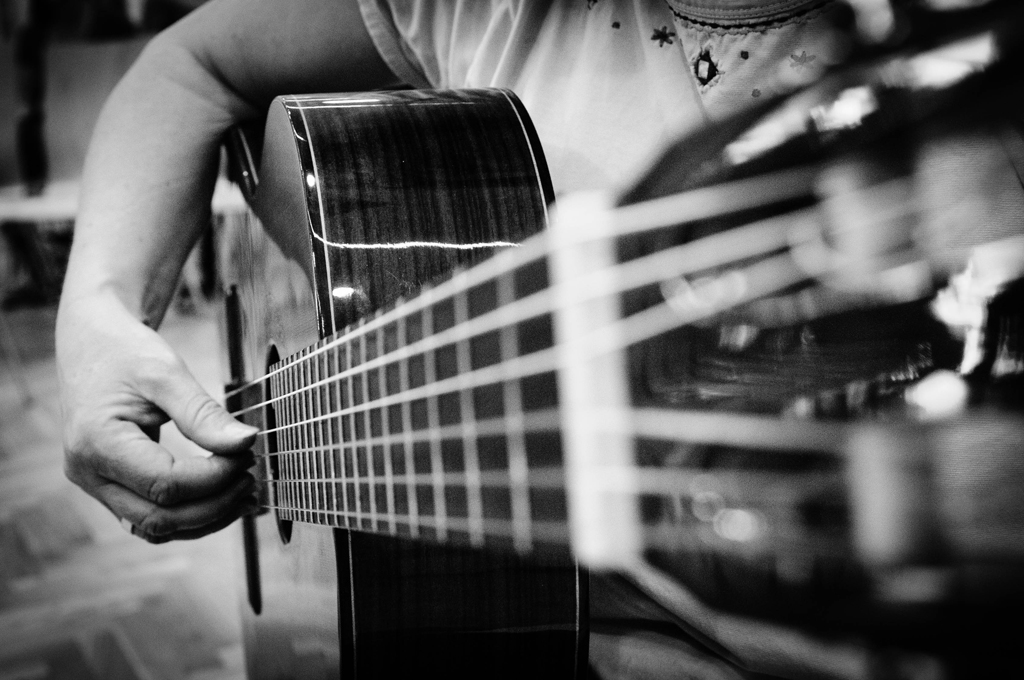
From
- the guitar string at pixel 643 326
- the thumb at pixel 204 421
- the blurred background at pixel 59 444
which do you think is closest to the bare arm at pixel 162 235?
the thumb at pixel 204 421

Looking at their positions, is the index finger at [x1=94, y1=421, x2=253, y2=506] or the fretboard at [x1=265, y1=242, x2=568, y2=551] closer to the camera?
the fretboard at [x1=265, y1=242, x2=568, y2=551]

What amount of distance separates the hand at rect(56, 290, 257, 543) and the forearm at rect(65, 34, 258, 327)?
0.21 ft

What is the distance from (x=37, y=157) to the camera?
3.11 metres

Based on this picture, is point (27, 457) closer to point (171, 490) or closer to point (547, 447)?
point (171, 490)

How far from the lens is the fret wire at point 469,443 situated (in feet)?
1.03

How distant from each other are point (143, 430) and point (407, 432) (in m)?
0.47

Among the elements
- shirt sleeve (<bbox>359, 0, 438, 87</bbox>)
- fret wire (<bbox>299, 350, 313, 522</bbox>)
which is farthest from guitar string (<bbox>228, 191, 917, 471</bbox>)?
shirt sleeve (<bbox>359, 0, 438, 87</bbox>)

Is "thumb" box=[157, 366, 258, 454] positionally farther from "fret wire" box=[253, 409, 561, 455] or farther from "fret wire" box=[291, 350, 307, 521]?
"fret wire" box=[253, 409, 561, 455]

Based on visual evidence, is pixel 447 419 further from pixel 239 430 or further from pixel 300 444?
pixel 239 430

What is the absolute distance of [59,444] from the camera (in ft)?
7.79

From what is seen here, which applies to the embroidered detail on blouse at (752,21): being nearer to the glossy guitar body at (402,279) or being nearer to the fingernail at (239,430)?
the glossy guitar body at (402,279)

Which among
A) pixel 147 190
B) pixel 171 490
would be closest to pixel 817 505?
pixel 171 490

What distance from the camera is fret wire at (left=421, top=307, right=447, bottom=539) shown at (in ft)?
1.14

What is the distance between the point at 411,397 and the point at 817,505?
23cm
